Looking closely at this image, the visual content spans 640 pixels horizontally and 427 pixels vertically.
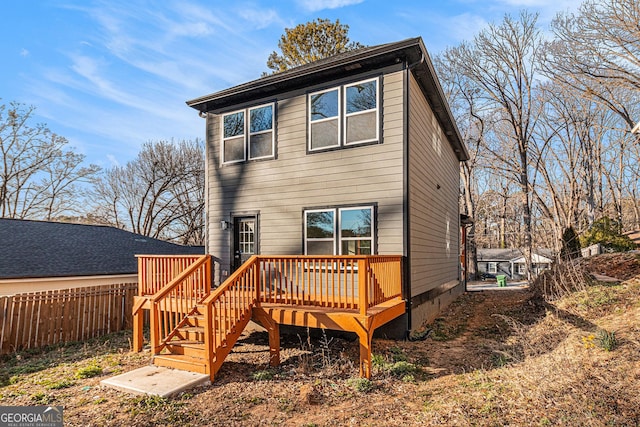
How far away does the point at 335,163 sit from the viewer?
318 inches

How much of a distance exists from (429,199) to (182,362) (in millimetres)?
6842

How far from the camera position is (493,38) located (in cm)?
1939

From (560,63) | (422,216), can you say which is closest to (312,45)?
(560,63)

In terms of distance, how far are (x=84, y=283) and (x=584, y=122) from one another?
94.0 feet

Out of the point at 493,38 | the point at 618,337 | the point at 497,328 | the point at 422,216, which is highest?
the point at 493,38

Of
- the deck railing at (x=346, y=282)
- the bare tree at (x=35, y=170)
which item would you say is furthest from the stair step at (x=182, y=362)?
the bare tree at (x=35, y=170)

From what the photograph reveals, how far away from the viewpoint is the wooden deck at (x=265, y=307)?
5.59 m

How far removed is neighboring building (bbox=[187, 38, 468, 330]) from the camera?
7465mm

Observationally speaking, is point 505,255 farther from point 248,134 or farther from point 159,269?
point 159,269

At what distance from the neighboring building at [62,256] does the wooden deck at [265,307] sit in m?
5.86

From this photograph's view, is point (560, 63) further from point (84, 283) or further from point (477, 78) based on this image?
point (84, 283)

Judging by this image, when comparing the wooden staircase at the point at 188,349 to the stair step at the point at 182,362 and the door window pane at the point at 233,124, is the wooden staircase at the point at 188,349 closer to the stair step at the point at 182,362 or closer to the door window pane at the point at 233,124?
the stair step at the point at 182,362

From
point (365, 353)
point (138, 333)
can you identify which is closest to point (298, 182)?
point (365, 353)

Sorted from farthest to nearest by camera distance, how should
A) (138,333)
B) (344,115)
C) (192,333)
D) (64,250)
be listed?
1. (64,250)
2. (344,115)
3. (138,333)
4. (192,333)
